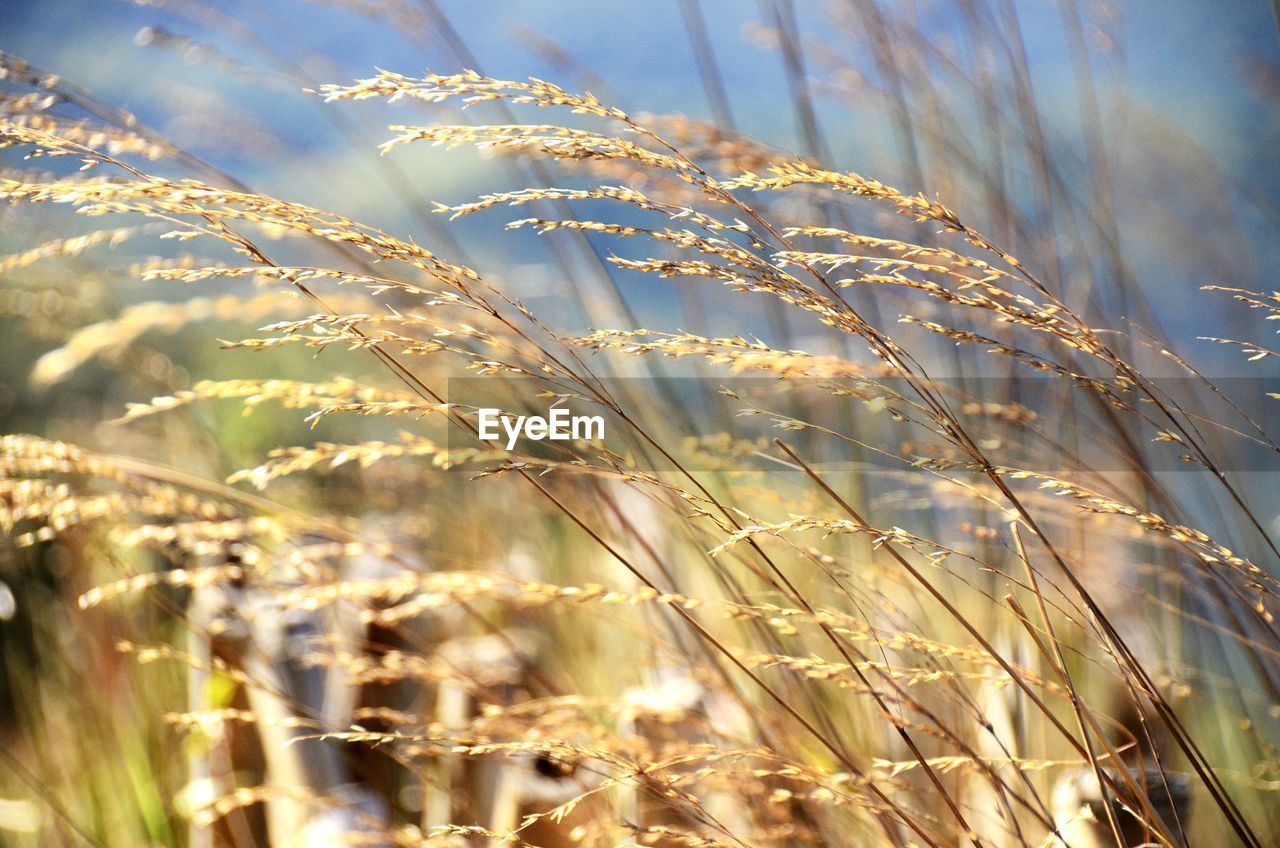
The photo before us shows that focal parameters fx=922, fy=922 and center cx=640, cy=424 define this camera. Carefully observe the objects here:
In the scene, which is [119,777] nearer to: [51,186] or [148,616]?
[148,616]

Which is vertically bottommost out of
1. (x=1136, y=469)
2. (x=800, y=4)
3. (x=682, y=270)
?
(x=1136, y=469)

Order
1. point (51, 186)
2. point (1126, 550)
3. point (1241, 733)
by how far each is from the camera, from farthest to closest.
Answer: point (1126, 550), point (1241, 733), point (51, 186)

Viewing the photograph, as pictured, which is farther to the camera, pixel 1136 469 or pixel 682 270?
pixel 1136 469

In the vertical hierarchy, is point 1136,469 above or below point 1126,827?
above

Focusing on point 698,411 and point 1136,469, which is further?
point 698,411

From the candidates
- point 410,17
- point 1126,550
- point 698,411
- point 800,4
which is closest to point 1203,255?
Result: point 1126,550

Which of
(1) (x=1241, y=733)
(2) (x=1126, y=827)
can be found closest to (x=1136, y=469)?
(2) (x=1126, y=827)

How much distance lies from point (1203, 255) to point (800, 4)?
85 cm

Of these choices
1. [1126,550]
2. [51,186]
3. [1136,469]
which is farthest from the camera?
[1126,550]

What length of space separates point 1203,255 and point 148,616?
191cm

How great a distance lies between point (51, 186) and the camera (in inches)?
22.2

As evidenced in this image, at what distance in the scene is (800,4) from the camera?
168cm

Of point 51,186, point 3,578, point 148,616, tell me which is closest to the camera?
point 51,186

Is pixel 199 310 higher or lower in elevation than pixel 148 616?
higher
